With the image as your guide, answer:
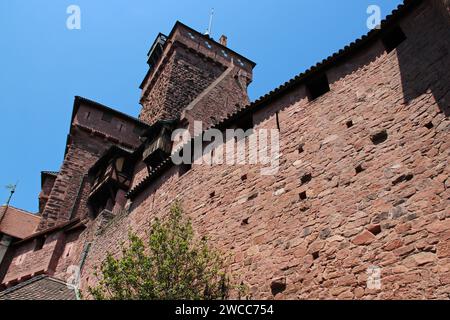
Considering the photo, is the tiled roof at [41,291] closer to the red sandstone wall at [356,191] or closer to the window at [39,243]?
the window at [39,243]

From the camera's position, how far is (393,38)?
9141mm

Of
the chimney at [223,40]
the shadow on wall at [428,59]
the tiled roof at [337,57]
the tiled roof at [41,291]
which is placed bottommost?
the tiled roof at [41,291]

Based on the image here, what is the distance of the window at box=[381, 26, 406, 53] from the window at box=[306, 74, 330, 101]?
4.88 ft

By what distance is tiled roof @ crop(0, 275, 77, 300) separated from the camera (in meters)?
11.7

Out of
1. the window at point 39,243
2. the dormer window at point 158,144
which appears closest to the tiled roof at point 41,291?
the window at point 39,243

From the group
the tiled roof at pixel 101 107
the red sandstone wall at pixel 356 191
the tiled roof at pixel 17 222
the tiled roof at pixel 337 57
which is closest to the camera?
the red sandstone wall at pixel 356 191

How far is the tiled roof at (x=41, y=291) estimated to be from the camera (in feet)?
38.2

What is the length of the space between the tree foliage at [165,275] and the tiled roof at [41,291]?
15.7 ft

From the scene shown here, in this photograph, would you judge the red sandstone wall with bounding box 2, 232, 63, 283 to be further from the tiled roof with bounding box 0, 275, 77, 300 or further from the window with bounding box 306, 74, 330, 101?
the window with bounding box 306, 74, 330, 101

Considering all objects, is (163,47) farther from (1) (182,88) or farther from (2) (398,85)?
(2) (398,85)

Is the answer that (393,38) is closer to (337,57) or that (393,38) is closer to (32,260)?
(337,57)

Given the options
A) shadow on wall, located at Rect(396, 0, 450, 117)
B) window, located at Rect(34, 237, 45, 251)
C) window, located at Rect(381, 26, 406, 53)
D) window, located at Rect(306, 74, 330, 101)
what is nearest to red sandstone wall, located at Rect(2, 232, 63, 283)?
window, located at Rect(34, 237, 45, 251)

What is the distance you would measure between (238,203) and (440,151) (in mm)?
4446

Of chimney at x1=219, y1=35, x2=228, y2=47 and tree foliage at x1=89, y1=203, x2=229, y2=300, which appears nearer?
tree foliage at x1=89, y1=203, x2=229, y2=300
